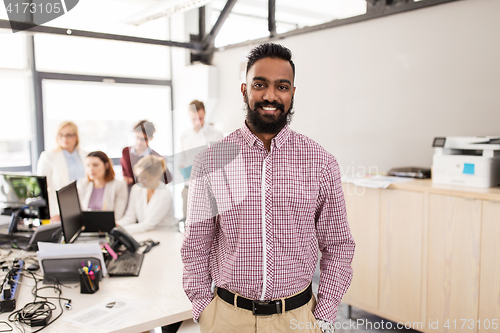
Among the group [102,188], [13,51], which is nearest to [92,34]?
[13,51]

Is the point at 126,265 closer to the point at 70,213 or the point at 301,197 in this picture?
the point at 70,213

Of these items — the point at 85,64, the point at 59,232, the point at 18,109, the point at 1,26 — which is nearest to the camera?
the point at 59,232

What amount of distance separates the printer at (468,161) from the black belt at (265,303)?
5.41 ft

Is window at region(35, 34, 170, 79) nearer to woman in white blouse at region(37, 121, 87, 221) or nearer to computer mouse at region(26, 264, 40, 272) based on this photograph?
woman in white blouse at region(37, 121, 87, 221)

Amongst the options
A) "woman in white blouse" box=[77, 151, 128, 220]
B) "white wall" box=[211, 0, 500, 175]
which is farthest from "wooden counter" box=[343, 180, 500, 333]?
"woman in white blouse" box=[77, 151, 128, 220]

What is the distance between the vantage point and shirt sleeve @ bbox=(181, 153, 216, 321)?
132 cm

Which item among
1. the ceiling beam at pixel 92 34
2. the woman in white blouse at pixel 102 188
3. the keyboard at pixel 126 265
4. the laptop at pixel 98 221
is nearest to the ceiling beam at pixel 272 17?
the ceiling beam at pixel 92 34

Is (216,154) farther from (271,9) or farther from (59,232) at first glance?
(271,9)

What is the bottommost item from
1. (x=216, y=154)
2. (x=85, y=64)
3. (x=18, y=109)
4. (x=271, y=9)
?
(x=216, y=154)

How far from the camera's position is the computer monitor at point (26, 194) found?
98.9 inches

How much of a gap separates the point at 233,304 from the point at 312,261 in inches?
12.3

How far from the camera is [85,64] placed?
5.08 metres

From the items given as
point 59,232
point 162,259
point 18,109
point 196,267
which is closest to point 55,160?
point 18,109

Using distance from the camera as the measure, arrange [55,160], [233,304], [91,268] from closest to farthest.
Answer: [233,304], [91,268], [55,160]
